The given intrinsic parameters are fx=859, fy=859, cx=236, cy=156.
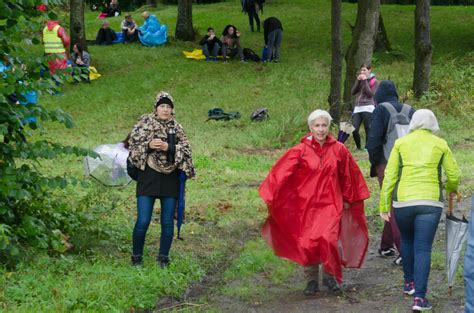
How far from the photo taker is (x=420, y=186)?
7520 millimetres

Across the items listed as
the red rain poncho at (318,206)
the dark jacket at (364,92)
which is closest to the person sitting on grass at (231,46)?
the dark jacket at (364,92)

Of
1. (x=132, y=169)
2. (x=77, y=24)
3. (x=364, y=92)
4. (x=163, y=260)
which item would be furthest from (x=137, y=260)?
(x=77, y=24)

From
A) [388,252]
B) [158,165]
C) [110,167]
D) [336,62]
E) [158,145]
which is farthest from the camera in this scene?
[336,62]

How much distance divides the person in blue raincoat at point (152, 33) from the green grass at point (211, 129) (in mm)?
415

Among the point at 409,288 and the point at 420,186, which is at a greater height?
the point at 420,186

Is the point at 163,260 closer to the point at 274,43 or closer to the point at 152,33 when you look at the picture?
the point at 274,43

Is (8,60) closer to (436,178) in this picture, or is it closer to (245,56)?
(436,178)

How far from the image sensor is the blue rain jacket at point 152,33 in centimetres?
2972

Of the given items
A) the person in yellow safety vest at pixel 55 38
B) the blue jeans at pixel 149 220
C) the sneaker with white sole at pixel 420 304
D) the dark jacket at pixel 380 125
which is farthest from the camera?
the person in yellow safety vest at pixel 55 38

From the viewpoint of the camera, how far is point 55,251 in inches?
359

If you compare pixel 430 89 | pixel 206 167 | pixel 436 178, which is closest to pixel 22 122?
pixel 436 178

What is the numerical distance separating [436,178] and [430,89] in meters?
14.2

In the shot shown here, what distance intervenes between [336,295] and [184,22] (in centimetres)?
2318

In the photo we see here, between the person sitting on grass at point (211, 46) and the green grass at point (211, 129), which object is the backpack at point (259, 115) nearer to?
the green grass at point (211, 129)
